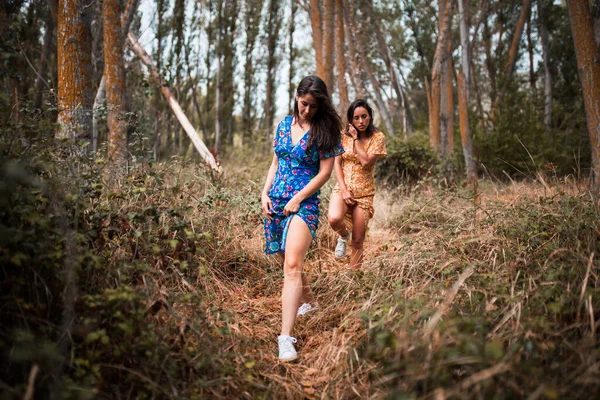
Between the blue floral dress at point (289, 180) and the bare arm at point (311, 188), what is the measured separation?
0.13 feet

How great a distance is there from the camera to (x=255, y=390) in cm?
238

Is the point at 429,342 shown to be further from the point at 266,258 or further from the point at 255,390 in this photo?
the point at 266,258

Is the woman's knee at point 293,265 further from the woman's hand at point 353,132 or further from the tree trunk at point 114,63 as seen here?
the tree trunk at point 114,63

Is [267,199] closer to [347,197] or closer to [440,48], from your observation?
[347,197]

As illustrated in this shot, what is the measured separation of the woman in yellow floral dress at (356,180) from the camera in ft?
13.9

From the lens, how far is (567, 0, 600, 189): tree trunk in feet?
18.0

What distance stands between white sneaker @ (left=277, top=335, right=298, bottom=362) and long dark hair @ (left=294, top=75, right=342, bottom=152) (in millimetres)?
1334

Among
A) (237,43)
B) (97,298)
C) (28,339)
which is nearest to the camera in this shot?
(28,339)

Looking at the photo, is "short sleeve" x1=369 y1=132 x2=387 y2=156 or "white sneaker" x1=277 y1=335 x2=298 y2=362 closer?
"white sneaker" x1=277 y1=335 x2=298 y2=362

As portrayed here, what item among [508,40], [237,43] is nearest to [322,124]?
[237,43]

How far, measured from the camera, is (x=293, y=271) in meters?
2.84

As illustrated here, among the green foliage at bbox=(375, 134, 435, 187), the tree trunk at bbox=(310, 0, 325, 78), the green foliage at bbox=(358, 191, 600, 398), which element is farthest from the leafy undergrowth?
the tree trunk at bbox=(310, 0, 325, 78)

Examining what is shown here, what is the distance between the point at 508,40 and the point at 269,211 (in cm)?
1927

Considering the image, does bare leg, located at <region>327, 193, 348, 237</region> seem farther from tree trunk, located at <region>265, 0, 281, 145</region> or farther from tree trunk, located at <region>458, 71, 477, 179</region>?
tree trunk, located at <region>265, 0, 281, 145</region>
